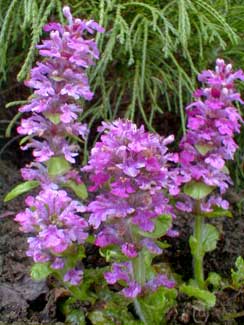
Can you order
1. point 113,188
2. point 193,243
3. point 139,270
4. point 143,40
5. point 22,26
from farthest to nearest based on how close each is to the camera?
point 143,40, point 22,26, point 193,243, point 139,270, point 113,188

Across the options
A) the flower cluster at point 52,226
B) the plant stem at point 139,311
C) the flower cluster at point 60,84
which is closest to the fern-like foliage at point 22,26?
the flower cluster at point 60,84

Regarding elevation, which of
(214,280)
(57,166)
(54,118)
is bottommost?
(214,280)

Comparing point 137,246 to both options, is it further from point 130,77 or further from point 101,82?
point 130,77

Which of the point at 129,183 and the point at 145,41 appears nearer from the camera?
the point at 129,183

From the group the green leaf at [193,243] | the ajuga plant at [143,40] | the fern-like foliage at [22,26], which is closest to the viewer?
the green leaf at [193,243]

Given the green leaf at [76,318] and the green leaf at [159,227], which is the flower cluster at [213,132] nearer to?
the green leaf at [159,227]

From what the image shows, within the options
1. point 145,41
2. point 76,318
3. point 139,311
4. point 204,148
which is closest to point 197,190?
point 204,148

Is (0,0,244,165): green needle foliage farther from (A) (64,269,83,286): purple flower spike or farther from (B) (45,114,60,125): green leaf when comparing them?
(A) (64,269,83,286): purple flower spike

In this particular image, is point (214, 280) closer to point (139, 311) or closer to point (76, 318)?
point (139, 311)
